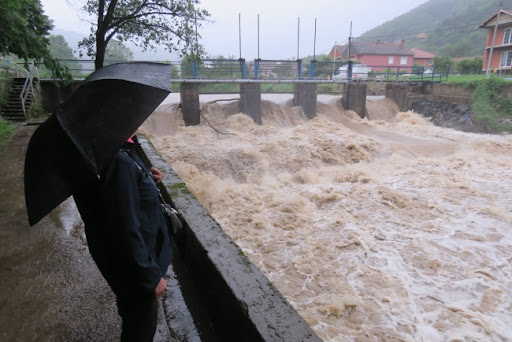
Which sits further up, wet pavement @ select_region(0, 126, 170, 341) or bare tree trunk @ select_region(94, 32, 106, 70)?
bare tree trunk @ select_region(94, 32, 106, 70)

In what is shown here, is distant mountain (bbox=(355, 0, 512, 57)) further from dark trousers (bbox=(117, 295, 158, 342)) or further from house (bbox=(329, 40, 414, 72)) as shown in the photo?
dark trousers (bbox=(117, 295, 158, 342))

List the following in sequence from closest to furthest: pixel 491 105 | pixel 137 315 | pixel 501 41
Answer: pixel 137 315
pixel 491 105
pixel 501 41

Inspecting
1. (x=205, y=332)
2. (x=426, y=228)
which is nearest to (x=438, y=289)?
(x=426, y=228)

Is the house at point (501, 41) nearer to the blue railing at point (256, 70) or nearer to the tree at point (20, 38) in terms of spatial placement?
the blue railing at point (256, 70)

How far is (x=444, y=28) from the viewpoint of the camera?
74.5 meters

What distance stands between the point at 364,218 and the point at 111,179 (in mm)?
5808

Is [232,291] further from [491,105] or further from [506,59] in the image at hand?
[506,59]

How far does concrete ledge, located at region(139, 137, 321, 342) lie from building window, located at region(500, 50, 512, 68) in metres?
34.7

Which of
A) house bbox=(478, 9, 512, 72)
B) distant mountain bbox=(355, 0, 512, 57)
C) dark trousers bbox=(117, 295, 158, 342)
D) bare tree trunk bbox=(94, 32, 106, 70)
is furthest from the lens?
distant mountain bbox=(355, 0, 512, 57)

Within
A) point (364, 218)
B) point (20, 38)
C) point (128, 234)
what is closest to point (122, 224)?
point (128, 234)

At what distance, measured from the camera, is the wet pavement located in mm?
2219

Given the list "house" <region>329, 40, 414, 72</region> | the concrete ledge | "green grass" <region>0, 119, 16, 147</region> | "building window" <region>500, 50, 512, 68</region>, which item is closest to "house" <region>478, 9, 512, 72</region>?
"building window" <region>500, 50, 512, 68</region>

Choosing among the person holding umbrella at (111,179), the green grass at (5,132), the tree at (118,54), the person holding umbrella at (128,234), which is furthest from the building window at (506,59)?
the person holding umbrella at (128,234)

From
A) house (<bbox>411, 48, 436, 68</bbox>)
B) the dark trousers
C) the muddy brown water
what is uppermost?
house (<bbox>411, 48, 436, 68</bbox>)
